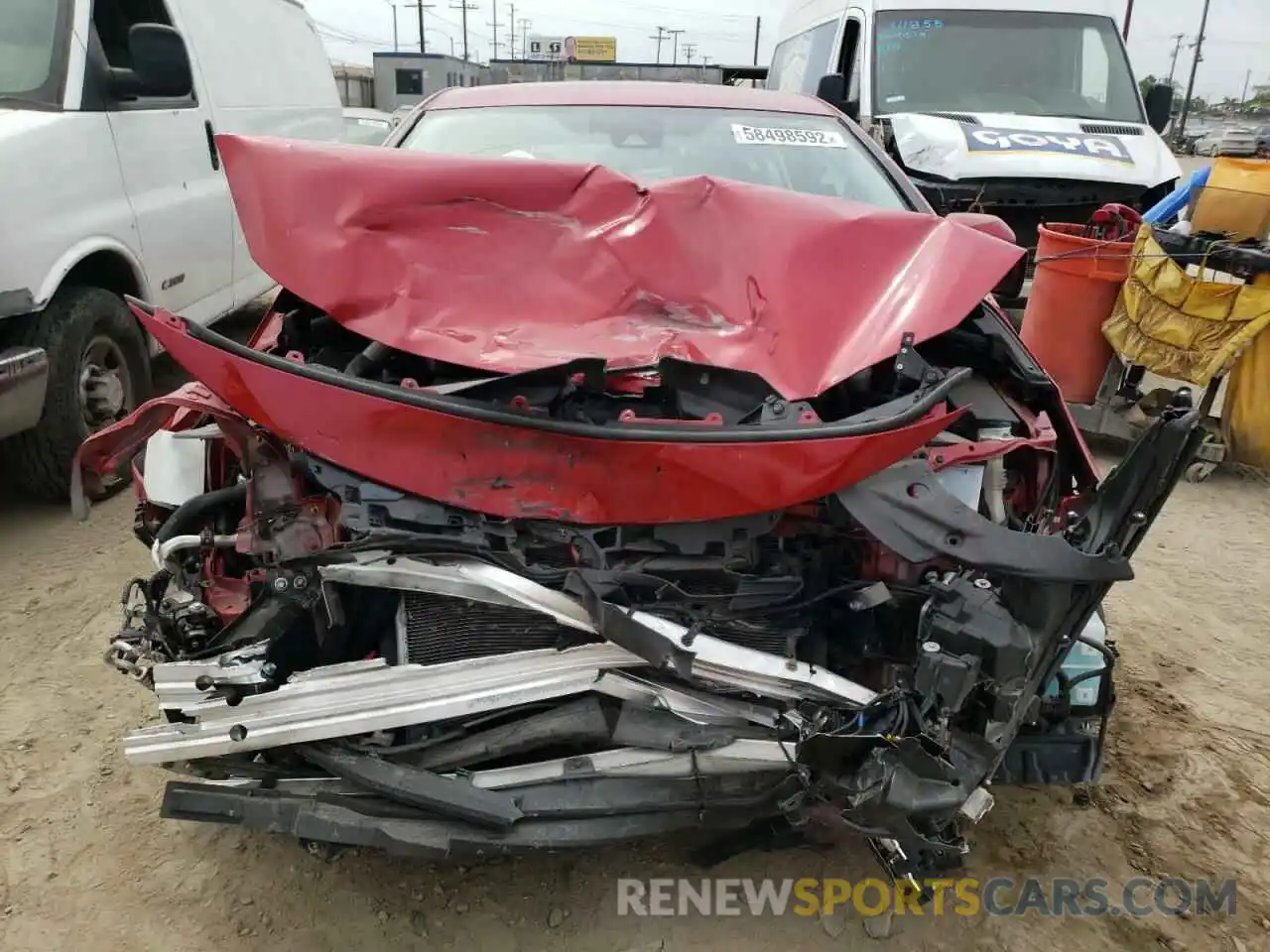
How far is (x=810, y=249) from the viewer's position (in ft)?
7.35

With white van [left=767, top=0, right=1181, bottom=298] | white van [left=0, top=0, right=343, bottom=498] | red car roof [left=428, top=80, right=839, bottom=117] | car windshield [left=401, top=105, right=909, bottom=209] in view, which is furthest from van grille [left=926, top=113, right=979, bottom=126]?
white van [left=0, top=0, right=343, bottom=498]

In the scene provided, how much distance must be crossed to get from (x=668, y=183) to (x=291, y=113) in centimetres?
457

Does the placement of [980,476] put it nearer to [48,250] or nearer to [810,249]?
[810,249]

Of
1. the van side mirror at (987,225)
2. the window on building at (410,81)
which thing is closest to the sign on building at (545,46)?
the window on building at (410,81)

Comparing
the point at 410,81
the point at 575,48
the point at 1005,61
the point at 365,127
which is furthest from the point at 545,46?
the point at 1005,61

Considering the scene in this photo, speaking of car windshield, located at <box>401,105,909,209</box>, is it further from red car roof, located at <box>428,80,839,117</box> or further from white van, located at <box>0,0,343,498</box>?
white van, located at <box>0,0,343,498</box>

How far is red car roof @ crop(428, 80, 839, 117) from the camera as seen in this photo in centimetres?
350

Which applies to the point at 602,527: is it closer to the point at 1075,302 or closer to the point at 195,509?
the point at 195,509

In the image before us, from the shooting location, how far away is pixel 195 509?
212cm

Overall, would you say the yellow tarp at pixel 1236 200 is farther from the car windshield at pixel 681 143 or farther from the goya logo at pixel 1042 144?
the car windshield at pixel 681 143

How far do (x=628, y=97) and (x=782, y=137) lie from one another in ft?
2.00

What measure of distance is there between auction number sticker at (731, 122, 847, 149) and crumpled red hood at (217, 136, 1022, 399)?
3.64 ft

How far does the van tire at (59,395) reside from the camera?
12.3ft

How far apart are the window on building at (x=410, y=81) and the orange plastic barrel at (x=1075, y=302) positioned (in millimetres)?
23776
